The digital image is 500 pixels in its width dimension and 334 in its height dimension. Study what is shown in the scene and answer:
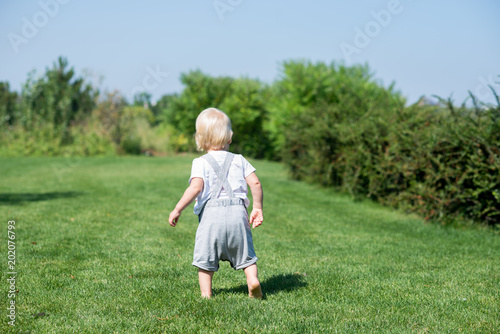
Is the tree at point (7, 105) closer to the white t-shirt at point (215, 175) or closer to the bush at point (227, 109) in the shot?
Result: the bush at point (227, 109)

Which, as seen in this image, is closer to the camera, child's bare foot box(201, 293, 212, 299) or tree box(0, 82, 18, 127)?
child's bare foot box(201, 293, 212, 299)

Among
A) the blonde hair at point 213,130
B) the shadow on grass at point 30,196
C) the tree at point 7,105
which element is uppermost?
the tree at point 7,105

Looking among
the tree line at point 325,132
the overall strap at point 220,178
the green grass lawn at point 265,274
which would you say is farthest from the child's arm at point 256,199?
the tree line at point 325,132

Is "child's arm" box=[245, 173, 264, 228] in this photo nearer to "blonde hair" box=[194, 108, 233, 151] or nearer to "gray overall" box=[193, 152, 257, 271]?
"gray overall" box=[193, 152, 257, 271]

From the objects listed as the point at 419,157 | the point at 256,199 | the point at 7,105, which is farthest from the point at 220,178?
the point at 7,105

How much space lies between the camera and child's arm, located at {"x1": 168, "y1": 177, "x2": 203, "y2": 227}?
146 inches

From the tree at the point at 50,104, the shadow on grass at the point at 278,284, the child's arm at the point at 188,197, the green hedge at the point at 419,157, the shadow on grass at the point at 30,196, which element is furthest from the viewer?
the tree at the point at 50,104

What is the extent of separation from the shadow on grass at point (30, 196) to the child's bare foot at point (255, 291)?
713 cm

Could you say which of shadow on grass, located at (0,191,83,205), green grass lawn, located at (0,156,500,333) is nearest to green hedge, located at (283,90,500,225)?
green grass lawn, located at (0,156,500,333)

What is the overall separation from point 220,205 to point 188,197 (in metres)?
0.28

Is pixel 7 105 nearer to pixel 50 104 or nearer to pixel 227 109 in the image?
pixel 50 104

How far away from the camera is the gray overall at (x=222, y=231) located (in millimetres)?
3771

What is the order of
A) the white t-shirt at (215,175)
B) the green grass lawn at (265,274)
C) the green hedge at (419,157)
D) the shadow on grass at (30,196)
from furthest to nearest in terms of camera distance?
the shadow on grass at (30,196) < the green hedge at (419,157) < the white t-shirt at (215,175) < the green grass lawn at (265,274)

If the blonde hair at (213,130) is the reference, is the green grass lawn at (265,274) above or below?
below
